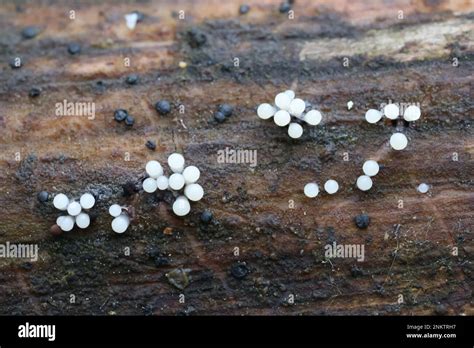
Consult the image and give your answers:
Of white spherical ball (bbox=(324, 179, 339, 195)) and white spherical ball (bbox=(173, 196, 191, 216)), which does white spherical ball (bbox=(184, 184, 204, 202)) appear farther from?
white spherical ball (bbox=(324, 179, 339, 195))

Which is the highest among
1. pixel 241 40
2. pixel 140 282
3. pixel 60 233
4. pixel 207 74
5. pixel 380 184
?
pixel 241 40

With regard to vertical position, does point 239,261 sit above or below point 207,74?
Result: below

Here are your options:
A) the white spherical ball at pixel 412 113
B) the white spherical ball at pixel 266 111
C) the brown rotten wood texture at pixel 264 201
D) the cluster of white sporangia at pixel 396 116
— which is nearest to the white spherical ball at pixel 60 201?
the brown rotten wood texture at pixel 264 201

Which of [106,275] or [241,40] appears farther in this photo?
[241,40]

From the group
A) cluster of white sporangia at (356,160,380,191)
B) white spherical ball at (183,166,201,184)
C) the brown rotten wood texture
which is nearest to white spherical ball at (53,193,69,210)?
the brown rotten wood texture

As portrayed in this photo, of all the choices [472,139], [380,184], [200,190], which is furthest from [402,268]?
[200,190]

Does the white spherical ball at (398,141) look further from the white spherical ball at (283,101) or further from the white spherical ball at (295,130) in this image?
the white spherical ball at (283,101)

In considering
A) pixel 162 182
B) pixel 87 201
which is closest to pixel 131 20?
pixel 162 182

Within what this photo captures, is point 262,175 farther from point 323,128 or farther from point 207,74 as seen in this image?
point 207,74
